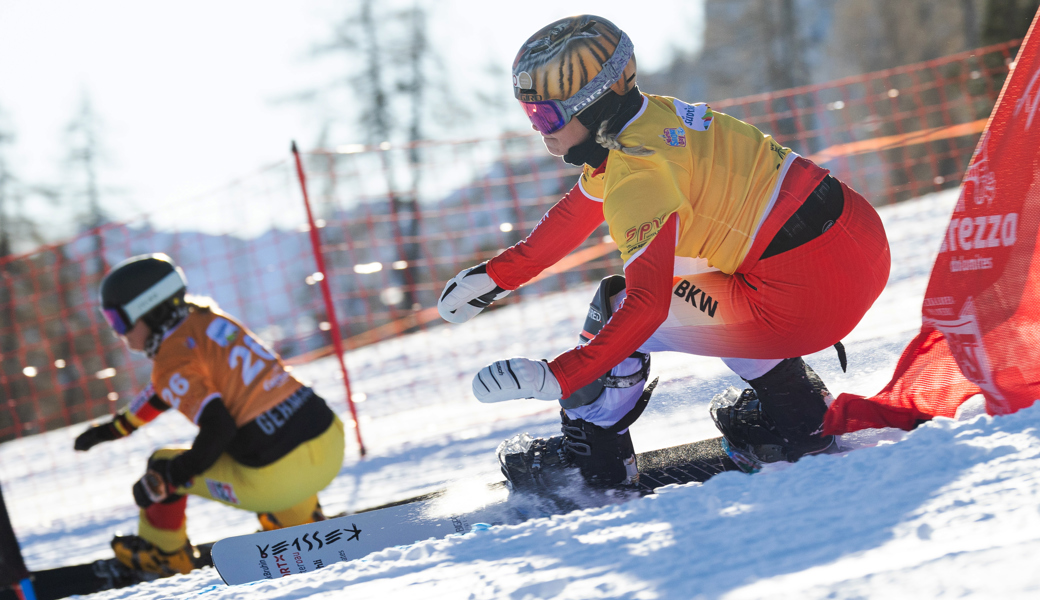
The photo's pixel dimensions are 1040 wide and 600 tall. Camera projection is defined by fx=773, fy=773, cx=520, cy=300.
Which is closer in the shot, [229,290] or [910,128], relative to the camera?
[910,128]

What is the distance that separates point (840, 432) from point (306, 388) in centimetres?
221

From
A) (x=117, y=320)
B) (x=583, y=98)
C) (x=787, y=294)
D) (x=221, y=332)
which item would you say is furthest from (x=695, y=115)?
(x=117, y=320)

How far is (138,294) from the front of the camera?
10.3ft

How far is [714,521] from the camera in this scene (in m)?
1.66

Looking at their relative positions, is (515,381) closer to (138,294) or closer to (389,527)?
(389,527)

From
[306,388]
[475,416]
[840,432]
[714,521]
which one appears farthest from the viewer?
[475,416]

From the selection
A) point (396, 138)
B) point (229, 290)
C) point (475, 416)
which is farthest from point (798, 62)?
point (229, 290)

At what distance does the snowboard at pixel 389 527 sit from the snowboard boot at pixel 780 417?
150 mm

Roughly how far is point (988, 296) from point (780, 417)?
67 cm

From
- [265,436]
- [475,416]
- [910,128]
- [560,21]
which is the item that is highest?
[910,128]

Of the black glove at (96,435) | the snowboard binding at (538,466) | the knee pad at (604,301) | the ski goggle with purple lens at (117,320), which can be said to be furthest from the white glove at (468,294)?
the black glove at (96,435)

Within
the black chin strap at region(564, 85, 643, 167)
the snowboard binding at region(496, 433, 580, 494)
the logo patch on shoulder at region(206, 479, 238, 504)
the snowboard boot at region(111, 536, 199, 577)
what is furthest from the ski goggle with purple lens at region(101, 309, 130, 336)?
the black chin strap at region(564, 85, 643, 167)

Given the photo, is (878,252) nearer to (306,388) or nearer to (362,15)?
(306,388)

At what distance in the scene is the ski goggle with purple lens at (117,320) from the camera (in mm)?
3125
